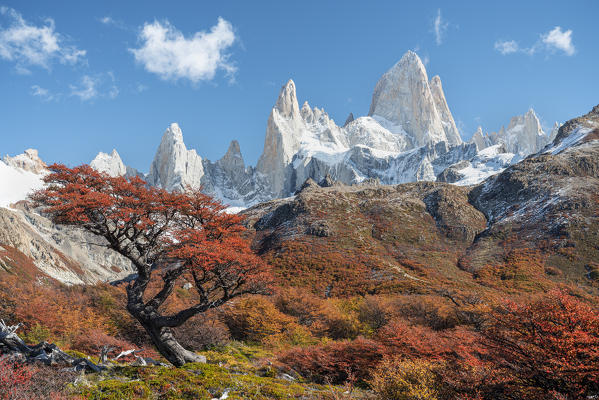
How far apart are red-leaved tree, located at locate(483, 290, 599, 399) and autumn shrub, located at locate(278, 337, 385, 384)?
698cm

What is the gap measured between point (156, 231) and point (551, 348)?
13.1 metres

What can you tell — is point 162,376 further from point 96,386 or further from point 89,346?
point 89,346

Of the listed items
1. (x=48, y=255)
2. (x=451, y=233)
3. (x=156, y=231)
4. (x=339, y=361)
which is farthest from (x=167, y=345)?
(x=48, y=255)

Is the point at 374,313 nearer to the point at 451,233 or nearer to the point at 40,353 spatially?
the point at 40,353

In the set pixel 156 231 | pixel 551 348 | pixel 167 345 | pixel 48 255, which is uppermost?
pixel 156 231

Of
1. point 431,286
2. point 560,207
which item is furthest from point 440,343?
point 560,207

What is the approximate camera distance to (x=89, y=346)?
17109 millimetres

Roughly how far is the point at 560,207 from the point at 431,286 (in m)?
34.4

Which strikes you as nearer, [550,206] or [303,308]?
[303,308]

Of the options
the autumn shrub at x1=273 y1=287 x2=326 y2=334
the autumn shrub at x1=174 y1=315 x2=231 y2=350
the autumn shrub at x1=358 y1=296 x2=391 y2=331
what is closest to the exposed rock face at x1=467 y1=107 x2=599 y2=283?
the autumn shrub at x1=358 y1=296 x2=391 y2=331

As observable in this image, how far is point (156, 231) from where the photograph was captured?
12992 mm

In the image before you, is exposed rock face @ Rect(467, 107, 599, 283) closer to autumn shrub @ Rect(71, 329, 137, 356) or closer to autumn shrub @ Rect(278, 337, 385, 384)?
autumn shrub @ Rect(278, 337, 385, 384)

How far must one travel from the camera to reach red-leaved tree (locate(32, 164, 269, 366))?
452 inches

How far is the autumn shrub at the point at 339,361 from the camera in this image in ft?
48.6
